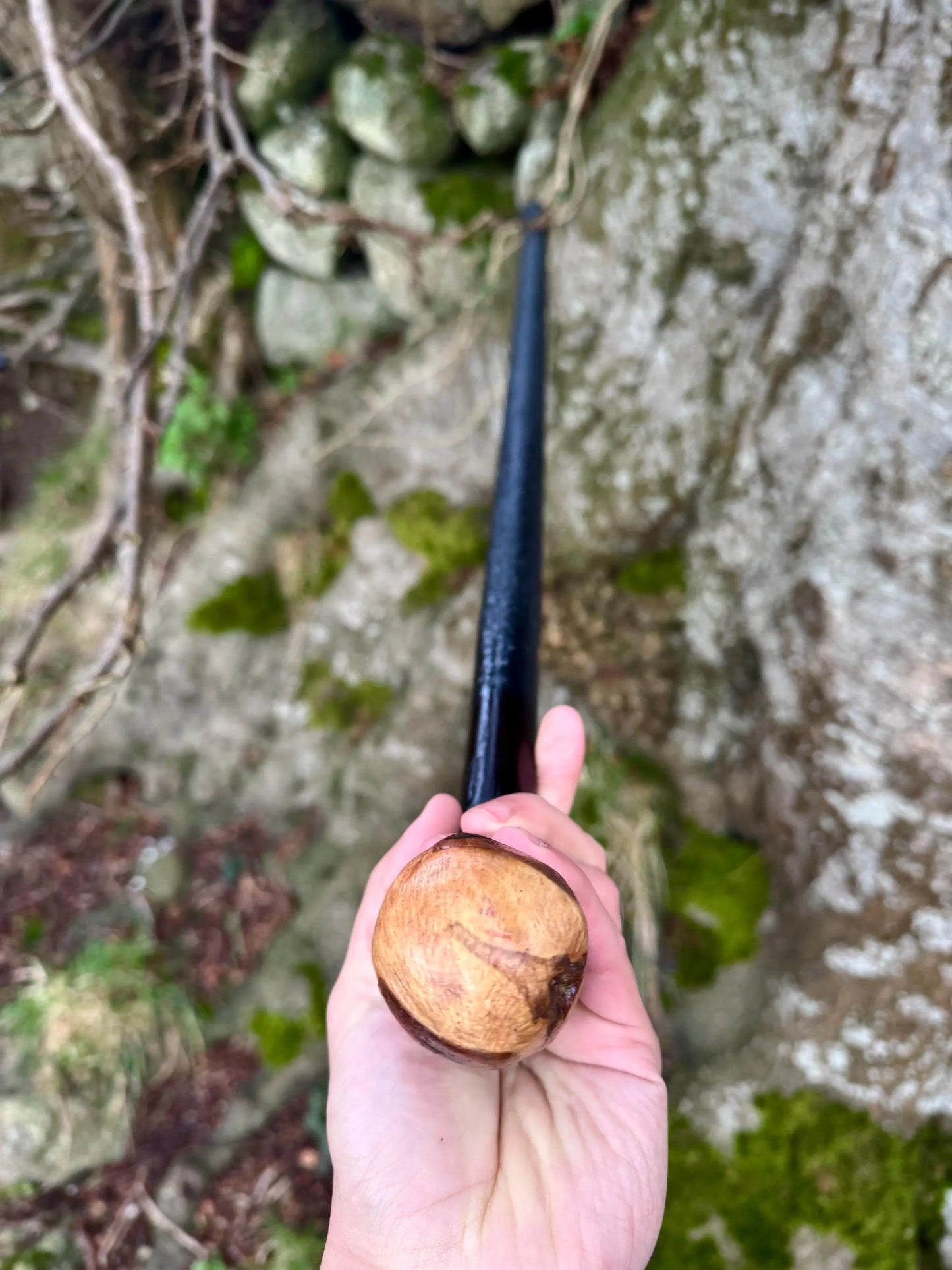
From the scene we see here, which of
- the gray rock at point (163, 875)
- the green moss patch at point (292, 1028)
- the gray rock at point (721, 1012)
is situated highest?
the gray rock at point (721, 1012)

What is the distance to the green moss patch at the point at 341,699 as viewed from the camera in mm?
3738

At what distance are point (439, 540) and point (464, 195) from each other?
1627 mm

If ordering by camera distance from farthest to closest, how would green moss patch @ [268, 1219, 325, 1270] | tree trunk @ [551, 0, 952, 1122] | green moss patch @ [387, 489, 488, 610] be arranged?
green moss patch @ [387, 489, 488, 610]
green moss patch @ [268, 1219, 325, 1270]
tree trunk @ [551, 0, 952, 1122]

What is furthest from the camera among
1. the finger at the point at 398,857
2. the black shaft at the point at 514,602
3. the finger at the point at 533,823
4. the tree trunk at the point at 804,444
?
the tree trunk at the point at 804,444

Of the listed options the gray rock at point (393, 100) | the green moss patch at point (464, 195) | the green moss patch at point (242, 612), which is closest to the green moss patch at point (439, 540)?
the green moss patch at point (242, 612)

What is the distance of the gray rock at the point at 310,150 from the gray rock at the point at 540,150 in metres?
1.03

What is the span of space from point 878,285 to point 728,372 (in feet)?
2.38

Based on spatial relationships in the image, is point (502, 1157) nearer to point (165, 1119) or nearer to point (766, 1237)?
point (766, 1237)

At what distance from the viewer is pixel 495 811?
142cm

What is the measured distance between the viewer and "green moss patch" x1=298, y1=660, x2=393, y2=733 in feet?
12.3

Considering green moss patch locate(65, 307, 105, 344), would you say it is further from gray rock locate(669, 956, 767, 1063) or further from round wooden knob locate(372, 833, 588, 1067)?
gray rock locate(669, 956, 767, 1063)

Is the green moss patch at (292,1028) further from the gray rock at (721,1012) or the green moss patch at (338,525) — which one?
the green moss patch at (338,525)

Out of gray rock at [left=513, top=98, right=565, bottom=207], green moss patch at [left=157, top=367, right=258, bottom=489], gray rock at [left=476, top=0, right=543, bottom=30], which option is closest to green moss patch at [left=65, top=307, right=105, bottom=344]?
green moss patch at [left=157, top=367, right=258, bottom=489]

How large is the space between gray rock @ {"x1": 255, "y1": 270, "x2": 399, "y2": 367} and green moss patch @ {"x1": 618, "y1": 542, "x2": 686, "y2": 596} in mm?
2064
